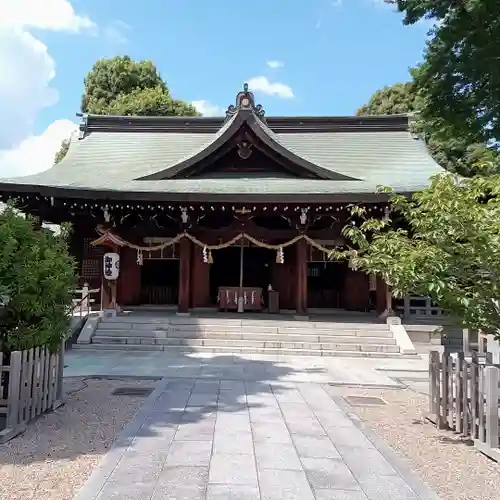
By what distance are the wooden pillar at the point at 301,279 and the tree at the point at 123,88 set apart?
2369 centimetres

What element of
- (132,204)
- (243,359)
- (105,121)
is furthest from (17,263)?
(105,121)

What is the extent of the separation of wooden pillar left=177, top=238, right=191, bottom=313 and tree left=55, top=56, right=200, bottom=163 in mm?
22658

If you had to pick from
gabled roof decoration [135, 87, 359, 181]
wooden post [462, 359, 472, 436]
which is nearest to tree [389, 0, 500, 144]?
gabled roof decoration [135, 87, 359, 181]

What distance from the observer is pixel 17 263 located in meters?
5.34

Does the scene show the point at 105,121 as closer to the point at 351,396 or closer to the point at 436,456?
the point at 351,396

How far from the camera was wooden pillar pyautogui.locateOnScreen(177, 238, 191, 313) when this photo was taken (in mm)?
13359

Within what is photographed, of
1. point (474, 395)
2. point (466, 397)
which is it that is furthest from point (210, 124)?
point (474, 395)

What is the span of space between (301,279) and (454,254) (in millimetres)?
8507

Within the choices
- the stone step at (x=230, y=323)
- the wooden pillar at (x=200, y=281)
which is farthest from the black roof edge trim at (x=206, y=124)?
the stone step at (x=230, y=323)

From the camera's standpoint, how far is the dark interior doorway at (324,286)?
16.3 meters

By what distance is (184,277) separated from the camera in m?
13.5

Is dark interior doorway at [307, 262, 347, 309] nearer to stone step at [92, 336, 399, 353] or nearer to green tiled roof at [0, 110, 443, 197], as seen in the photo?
green tiled roof at [0, 110, 443, 197]

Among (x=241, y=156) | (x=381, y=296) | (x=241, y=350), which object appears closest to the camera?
(x=241, y=350)

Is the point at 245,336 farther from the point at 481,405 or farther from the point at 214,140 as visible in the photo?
the point at 481,405
